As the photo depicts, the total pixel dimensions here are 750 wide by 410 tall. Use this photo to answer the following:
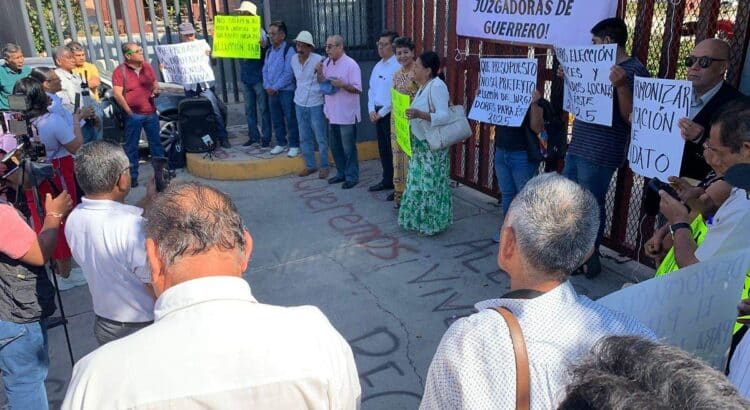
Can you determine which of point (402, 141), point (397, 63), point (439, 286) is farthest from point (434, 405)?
point (397, 63)

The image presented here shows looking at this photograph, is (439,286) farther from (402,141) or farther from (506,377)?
(506,377)

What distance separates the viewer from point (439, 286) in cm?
441

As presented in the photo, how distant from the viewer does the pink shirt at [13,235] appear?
237 cm

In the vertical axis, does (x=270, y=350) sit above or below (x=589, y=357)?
below

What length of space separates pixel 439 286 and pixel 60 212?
8.94ft

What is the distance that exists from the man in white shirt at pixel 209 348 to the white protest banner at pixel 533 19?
3825 mm

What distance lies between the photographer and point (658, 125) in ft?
11.5

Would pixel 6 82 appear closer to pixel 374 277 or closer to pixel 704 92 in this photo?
pixel 374 277

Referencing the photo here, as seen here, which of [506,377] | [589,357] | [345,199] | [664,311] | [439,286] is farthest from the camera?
[345,199]

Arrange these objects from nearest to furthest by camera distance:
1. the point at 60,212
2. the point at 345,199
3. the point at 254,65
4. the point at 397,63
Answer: the point at 60,212 < the point at 397,63 < the point at 345,199 < the point at 254,65

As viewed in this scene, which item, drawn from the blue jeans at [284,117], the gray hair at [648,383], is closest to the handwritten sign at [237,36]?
the blue jeans at [284,117]

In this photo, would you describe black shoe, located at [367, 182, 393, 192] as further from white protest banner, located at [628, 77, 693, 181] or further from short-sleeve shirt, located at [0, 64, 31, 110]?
short-sleeve shirt, located at [0, 64, 31, 110]

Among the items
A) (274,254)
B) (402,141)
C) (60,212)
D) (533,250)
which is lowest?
(274,254)

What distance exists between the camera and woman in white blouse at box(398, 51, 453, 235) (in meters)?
4.87
